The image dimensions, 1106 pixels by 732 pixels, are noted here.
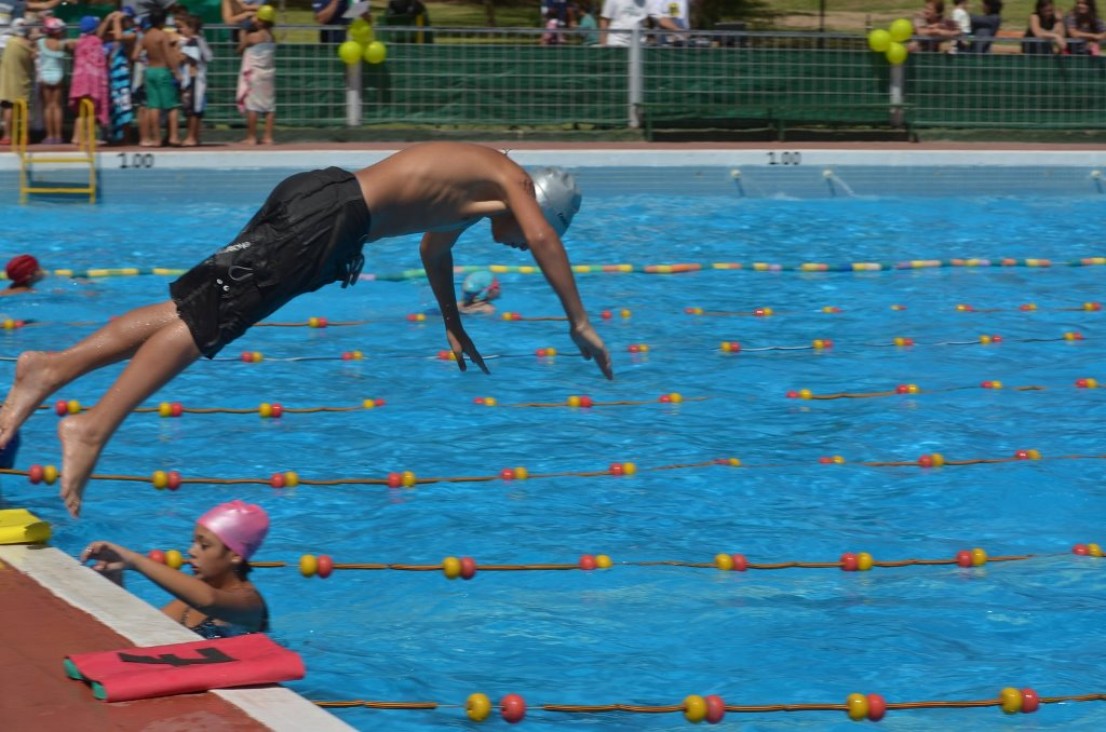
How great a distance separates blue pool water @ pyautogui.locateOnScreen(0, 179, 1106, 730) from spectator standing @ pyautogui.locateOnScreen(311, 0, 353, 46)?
19.0 ft

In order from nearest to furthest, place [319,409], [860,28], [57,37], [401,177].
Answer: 1. [401,177]
2. [319,409]
3. [57,37]
4. [860,28]

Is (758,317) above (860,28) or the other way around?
the other way around

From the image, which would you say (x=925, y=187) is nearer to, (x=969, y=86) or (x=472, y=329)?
(x=969, y=86)

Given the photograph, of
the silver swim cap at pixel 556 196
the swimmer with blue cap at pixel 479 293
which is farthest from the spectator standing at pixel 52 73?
the silver swim cap at pixel 556 196

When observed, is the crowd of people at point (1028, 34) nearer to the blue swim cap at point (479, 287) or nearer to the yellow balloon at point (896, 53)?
the yellow balloon at point (896, 53)

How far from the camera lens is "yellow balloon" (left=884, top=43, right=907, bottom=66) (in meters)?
18.7

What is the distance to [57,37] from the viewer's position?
16.6m

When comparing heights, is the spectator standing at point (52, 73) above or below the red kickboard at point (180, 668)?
above

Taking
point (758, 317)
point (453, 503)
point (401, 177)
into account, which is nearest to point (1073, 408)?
point (758, 317)

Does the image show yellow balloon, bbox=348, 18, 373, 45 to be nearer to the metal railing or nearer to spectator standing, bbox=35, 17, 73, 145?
the metal railing

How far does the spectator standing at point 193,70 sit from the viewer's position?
54.8 ft

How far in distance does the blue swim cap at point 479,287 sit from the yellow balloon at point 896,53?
885 centimetres

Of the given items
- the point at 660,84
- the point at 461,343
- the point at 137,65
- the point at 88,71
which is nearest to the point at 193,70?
the point at 137,65

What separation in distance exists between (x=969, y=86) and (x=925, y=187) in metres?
2.41
